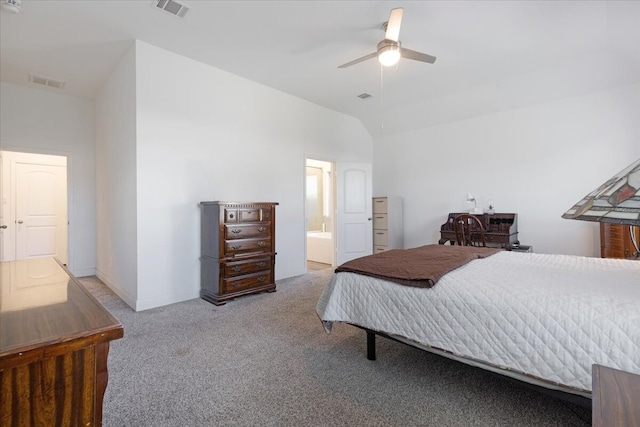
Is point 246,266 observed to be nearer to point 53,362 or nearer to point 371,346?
point 371,346

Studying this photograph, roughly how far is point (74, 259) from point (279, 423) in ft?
15.7

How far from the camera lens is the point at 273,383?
1.82m

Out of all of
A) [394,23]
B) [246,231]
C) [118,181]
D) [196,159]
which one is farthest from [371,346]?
[118,181]

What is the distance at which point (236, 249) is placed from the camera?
3469mm

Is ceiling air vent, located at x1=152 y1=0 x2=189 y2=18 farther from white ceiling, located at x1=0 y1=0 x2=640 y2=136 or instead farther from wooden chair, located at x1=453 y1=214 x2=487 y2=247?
wooden chair, located at x1=453 y1=214 x2=487 y2=247

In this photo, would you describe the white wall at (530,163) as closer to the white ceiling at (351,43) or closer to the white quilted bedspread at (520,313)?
the white ceiling at (351,43)

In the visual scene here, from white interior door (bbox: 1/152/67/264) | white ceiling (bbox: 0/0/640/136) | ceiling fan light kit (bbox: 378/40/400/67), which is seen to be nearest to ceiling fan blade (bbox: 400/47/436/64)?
ceiling fan light kit (bbox: 378/40/400/67)

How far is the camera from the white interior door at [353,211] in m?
5.22

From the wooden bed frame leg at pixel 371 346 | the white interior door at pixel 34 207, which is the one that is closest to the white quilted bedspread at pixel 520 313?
the wooden bed frame leg at pixel 371 346

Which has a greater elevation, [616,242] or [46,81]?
[46,81]

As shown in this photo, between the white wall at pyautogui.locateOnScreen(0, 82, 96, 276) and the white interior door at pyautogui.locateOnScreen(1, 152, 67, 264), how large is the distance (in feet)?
2.58

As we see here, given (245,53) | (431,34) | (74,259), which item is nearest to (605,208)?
(431,34)

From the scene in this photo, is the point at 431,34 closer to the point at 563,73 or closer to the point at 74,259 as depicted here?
the point at 563,73

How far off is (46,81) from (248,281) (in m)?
3.89
